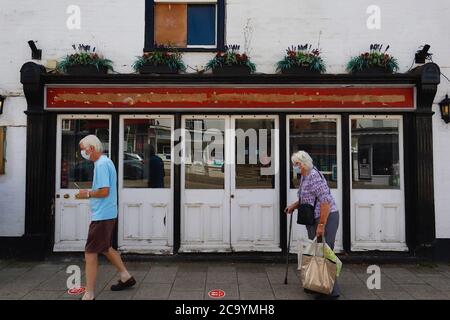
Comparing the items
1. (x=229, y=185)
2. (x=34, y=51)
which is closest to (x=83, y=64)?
(x=34, y=51)

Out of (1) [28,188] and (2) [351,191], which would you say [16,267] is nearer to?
(1) [28,188]

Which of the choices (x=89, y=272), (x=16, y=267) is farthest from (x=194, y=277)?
(x=16, y=267)

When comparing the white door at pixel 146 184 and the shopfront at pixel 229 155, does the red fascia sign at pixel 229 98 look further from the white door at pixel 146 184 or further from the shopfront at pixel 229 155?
the white door at pixel 146 184

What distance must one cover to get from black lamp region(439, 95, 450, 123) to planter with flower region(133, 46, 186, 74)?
441 centimetres

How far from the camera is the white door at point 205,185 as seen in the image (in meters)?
7.23

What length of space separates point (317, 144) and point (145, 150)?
2.99 metres

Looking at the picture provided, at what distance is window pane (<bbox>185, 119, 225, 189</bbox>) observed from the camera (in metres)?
7.31

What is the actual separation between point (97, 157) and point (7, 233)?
3188mm

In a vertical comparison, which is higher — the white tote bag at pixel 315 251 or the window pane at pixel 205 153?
the window pane at pixel 205 153

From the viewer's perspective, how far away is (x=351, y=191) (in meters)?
7.25

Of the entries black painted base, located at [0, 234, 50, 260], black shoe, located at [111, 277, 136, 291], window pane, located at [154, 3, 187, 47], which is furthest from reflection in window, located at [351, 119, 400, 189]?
black painted base, located at [0, 234, 50, 260]

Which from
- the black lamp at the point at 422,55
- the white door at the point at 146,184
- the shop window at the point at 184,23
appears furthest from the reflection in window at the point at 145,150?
the black lamp at the point at 422,55

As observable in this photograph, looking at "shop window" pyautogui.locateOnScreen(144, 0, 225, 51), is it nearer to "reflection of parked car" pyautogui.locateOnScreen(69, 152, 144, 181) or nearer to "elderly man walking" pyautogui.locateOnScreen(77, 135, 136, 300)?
"reflection of parked car" pyautogui.locateOnScreen(69, 152, 144, 181)

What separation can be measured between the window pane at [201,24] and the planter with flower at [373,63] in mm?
2456
